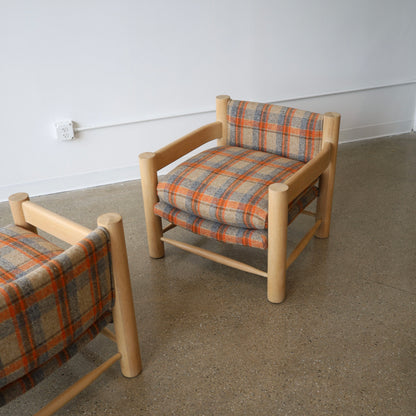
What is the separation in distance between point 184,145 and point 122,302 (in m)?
0.92

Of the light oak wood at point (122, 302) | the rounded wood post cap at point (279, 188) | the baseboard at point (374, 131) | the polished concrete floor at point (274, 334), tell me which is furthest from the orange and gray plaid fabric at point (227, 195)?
the baseboard at point (374, 131)

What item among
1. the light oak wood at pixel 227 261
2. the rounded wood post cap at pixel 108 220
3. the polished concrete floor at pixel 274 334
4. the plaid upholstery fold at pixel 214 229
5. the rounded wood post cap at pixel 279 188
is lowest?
the polished concrete floor at pixel 274 334

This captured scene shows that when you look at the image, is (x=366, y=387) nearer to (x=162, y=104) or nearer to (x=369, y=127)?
(x=162, y=104)

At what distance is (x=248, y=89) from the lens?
307 cm

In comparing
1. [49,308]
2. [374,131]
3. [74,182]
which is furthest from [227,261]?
[374,131]

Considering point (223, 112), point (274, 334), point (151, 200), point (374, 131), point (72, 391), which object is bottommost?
point (274, 334)

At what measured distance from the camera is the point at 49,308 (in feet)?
→ 3.96

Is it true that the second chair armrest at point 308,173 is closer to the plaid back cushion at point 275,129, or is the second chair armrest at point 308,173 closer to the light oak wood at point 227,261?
the plaid back cushion at point 275,129

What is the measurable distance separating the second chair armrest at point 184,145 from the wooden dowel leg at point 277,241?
0.54m

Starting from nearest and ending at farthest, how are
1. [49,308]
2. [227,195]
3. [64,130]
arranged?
[49,308] < [227,195] < [64,130]

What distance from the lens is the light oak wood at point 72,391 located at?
139 centimetres

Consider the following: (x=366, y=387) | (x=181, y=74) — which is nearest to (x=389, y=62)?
(x=181, y=74)

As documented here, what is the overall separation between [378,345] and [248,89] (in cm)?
185

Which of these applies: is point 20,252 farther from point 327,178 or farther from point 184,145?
point 327,178
